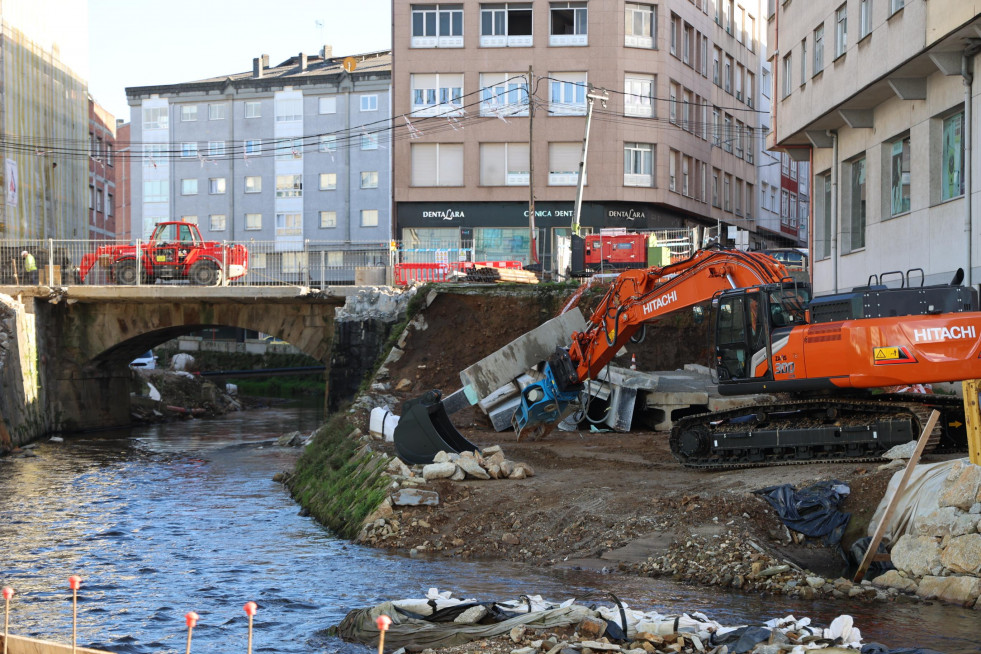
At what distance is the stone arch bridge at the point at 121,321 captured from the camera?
32.3 m

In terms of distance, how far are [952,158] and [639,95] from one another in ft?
101

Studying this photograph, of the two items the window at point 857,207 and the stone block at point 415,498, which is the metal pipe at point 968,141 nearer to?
the window at point 857,207

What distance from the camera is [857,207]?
24.0 meters

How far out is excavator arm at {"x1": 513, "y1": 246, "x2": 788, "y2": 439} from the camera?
53.3ft

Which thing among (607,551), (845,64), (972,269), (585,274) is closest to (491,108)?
(585,274)

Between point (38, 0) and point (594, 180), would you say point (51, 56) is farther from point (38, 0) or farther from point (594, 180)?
point (594, 180)

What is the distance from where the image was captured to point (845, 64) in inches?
868

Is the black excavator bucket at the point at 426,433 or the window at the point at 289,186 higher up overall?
the window at the point at 289,186

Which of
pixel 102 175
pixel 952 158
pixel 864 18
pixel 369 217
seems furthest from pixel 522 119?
pixel 102 175

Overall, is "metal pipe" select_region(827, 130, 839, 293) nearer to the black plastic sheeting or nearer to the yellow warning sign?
the yellow warning sign

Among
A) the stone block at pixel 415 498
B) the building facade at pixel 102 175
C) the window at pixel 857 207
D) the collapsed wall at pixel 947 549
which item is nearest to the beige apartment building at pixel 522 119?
the window at pixel 857 207

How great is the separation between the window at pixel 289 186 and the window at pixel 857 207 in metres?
42.9

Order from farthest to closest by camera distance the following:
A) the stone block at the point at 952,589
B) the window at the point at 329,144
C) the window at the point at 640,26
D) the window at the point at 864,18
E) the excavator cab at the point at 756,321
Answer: the window at the point at 329,144, the window at the point at 640,26, the window at the point at 864,18, the excavator cab at the point at 756,321, the stone block at the point at 952,589

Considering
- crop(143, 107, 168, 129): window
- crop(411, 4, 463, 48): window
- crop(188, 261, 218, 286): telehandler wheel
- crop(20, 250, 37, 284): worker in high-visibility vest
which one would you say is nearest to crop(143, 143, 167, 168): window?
crop(143, 107, 168, 129): window
